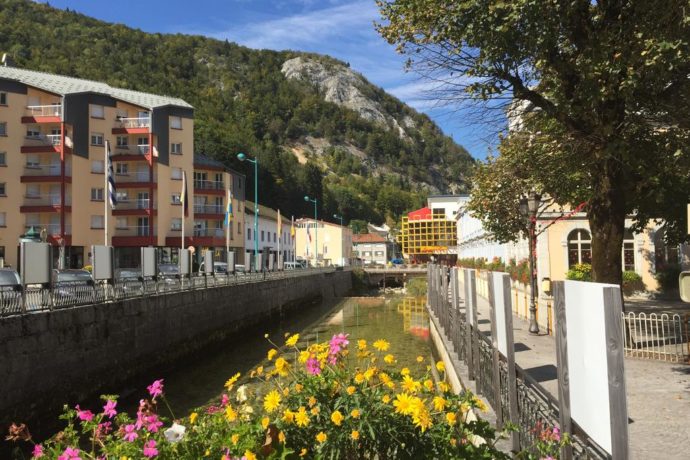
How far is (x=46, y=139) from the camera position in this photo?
4375 centimetres

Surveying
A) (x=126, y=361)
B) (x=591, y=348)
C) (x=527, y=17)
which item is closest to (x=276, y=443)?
(x=591, y=348)

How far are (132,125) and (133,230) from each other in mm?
9180

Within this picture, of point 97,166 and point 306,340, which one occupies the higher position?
point 97,166

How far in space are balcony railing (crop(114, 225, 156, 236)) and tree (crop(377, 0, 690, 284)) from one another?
4138 cm

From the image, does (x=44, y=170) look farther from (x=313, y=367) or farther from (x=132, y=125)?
(x=313, y=367)

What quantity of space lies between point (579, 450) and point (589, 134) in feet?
27.3

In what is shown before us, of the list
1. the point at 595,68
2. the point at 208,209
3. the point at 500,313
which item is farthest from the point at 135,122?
the point at 500,313

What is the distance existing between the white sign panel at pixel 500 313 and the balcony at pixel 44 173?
145 ft

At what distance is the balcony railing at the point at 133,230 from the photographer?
4862cm

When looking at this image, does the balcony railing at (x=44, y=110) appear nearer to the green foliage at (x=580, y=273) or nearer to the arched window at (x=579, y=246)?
the arched window at (x=579, y=246)

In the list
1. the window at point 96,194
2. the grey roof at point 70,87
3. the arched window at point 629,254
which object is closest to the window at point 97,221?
the window at point 96,194

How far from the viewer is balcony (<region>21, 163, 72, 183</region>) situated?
42.9m

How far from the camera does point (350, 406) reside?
3465 mm

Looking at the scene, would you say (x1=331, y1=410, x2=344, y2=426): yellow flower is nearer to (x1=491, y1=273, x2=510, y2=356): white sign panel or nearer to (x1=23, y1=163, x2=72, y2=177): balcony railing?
(x1=491, y1=273, x2=510, y2=356): white sign panel
